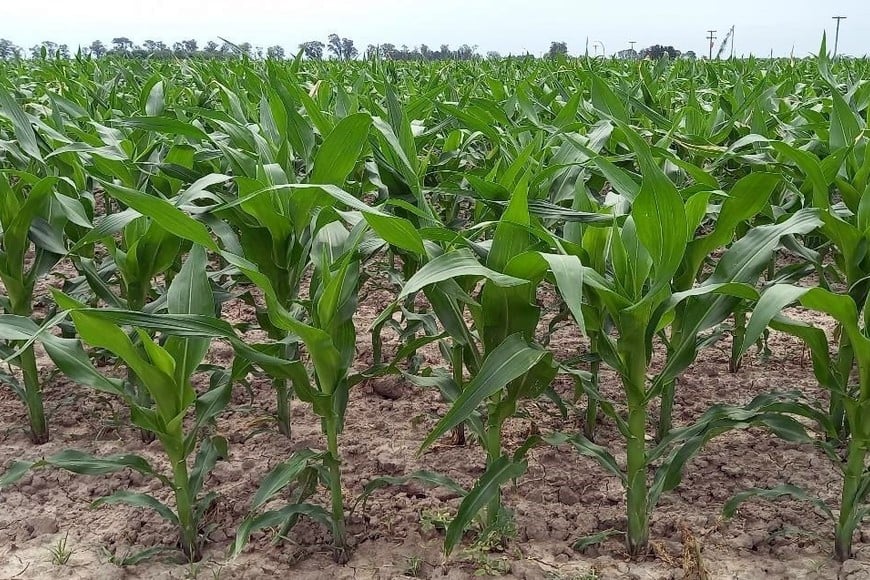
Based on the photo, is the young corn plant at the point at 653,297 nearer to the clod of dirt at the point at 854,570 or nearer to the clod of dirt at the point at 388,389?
the clod of dirt at the point at 854,570

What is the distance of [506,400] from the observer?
1.67 meters

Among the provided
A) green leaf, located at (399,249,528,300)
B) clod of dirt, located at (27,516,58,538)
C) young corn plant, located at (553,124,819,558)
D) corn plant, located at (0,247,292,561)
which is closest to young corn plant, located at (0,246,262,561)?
corn plant, located at (0,247,292,561)

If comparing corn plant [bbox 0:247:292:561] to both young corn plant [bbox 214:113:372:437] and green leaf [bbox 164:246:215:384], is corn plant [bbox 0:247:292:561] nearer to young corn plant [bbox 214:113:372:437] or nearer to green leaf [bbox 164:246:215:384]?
green leaf [bbox 164:246:215:384]

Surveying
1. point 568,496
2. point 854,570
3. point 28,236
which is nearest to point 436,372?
point 568,496

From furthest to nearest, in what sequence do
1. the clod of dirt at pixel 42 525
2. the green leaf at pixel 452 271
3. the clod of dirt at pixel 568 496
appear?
1. the clod of dirt at pixel 568 496
2. the clod of dirt at pixel 42 525
3. the green leaf at pixel 452 271

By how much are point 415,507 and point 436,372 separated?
37cm

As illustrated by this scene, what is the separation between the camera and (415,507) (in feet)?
6.54

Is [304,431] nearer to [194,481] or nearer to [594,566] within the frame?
[194,481]

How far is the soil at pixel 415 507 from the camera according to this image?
1.77m

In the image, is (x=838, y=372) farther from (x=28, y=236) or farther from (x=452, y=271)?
(x=28, y=236)

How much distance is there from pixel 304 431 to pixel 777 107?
9.50 feet

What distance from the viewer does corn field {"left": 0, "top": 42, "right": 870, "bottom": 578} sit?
1.47m

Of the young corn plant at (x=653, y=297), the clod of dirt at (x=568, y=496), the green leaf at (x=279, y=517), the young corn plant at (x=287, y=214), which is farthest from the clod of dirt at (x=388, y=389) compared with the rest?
the young corn plant at (x=653, y=297)

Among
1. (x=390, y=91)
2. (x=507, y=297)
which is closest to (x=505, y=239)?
(x=507, y=297)
